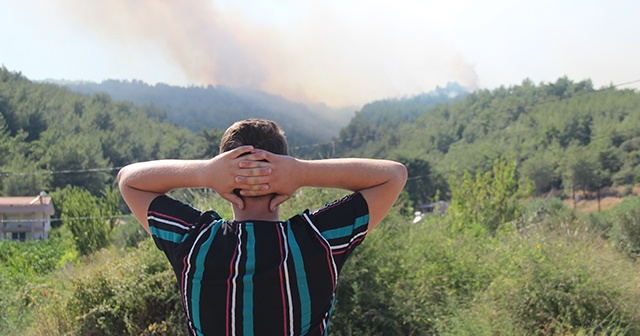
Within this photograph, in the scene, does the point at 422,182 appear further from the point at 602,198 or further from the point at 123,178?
the point at 123,178

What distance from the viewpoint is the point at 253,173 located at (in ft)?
5.92

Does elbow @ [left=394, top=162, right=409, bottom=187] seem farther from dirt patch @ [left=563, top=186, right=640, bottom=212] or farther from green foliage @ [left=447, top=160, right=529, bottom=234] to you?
dirt patch @ [left=563, top=186, right=640, bottom=212]

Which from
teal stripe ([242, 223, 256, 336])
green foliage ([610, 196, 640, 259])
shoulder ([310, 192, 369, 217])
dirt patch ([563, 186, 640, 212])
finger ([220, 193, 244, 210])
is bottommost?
dirt patch ([563, 186, 640, 212])

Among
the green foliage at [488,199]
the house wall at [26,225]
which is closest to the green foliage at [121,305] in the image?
the green foliage at [488,199]

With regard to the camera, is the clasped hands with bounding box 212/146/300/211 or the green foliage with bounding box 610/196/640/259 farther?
the green foliage with bounding box 610/196/640/259

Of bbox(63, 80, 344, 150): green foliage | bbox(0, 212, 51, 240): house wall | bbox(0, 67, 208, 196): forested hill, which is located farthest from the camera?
bbox(63, 80, 344, 150): green foliage

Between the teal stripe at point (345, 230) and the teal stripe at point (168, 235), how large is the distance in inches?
15.9

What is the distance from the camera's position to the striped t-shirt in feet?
5.75

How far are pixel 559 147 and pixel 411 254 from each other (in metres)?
75.5

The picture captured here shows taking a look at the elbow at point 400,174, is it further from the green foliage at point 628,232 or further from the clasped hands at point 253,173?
the green foliage at point 628,232

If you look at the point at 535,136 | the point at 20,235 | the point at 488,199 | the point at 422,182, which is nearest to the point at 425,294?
the point at 488,199

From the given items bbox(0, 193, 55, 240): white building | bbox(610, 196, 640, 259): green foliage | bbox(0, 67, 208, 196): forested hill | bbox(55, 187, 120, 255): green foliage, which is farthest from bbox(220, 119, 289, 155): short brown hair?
bbox(0, 193, 55, 240): white building

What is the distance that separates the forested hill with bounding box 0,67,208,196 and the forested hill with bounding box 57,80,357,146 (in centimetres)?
4367

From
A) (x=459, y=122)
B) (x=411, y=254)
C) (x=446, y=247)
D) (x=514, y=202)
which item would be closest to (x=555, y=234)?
(x=446, y=247)
